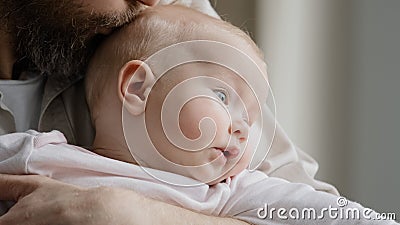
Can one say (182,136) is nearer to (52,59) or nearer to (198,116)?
(198,116)

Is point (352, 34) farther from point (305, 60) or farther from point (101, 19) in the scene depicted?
point (101, 19)

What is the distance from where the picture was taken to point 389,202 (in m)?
1.64

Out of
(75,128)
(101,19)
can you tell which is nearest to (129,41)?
(101,19)

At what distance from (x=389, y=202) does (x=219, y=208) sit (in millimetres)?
764

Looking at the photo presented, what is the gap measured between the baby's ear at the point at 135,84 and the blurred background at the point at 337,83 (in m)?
0.74

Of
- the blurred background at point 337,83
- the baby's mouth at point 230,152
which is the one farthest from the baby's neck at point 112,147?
the blurred background at point 337,83

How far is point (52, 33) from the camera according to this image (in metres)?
1.13

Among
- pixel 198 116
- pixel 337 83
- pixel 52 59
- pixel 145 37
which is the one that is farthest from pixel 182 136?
pixel 337 83

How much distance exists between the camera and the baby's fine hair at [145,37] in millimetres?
1001

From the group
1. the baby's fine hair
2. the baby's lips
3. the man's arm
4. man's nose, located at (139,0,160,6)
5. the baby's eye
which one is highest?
man's nose, located at (139,0,160,6)

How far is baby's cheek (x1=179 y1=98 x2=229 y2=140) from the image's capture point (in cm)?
95

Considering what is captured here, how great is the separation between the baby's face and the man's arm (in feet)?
0.22

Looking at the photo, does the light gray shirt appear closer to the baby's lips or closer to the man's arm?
the man's arm

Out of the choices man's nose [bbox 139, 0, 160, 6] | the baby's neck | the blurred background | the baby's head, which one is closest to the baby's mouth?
the baby's head
